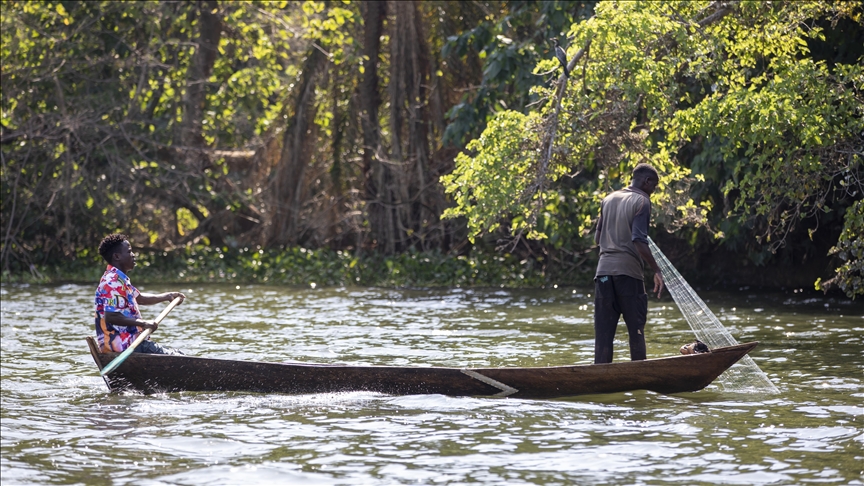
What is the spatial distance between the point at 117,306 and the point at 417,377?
9.35 feet

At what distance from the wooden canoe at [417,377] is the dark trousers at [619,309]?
0.37m

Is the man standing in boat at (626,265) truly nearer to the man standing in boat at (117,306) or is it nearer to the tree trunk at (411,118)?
the man standing in boat at (117,306)

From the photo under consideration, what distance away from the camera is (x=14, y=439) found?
8.38 metres

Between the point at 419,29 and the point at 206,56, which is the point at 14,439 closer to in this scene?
the point at 419,29

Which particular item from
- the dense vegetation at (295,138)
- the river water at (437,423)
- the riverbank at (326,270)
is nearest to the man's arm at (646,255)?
the river water at (437,423)

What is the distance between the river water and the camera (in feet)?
23.8

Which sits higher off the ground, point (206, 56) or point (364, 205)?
point (206, 56)

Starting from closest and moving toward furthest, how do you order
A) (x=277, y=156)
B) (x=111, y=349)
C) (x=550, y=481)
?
(x=550, y=481)
(x=111, y=349)
(x=277, y=156)

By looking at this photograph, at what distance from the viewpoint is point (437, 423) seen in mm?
8852

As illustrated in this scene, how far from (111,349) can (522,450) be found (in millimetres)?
4484

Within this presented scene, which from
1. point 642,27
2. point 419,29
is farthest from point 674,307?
point 419,29

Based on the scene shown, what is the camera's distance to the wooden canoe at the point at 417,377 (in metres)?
9.62

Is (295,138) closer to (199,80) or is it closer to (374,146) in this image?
(374,146)

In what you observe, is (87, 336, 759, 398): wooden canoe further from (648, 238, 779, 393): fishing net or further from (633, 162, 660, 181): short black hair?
(633, 162, 660, 181): short black hair
